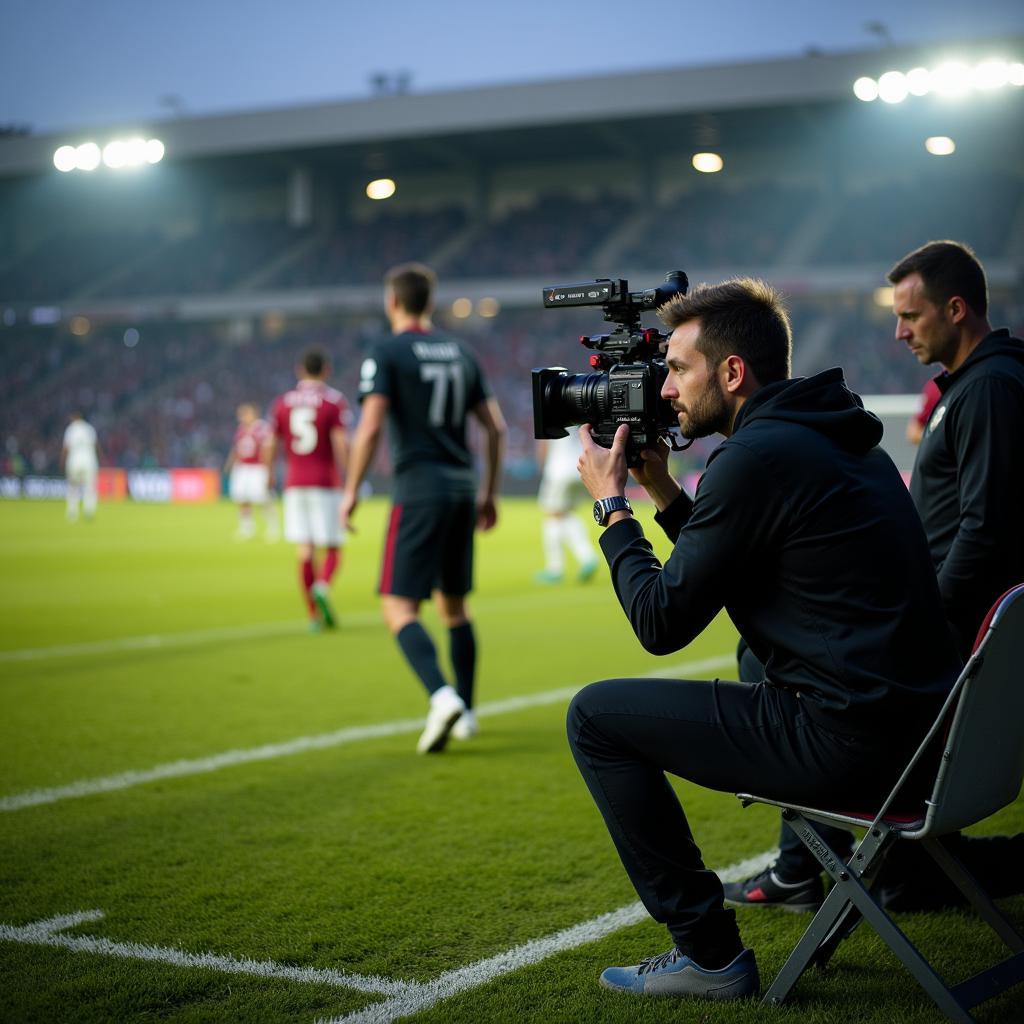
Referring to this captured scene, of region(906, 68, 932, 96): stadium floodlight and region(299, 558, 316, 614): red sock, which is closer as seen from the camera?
region(299, 558, 316, 614): red sock

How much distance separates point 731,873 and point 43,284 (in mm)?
46867

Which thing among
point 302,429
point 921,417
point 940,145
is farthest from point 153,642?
point 940,145

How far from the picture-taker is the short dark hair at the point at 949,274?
3.66 metres

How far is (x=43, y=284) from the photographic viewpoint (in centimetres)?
4594

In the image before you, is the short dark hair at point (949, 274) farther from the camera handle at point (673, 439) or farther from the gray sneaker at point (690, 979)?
the gray sneaker at point (690, 979)

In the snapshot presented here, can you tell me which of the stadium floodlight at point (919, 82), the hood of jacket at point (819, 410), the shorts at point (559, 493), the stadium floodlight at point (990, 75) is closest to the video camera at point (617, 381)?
the hood of jacket at point (819, 410)

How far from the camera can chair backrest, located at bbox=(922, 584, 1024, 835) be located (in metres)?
2.43

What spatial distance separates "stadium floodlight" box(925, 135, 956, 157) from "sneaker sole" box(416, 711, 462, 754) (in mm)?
32534

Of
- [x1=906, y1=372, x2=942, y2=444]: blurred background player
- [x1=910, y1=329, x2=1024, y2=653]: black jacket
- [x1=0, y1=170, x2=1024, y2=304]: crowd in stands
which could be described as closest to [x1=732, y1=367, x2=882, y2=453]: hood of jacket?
[x1=910, y1=329, x2=1024, y2=653]: black jacket

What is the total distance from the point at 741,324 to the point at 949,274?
1265 mm

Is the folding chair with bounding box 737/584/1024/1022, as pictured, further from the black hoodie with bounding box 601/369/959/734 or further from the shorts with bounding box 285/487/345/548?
the shorts with bounding box 285/487/345/548

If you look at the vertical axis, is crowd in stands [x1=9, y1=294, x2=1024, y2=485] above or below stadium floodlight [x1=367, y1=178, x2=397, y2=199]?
below

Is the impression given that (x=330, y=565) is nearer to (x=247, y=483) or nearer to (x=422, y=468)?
(x=422, y=468)

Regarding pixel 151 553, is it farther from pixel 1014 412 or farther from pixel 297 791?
pixel 1014 412
